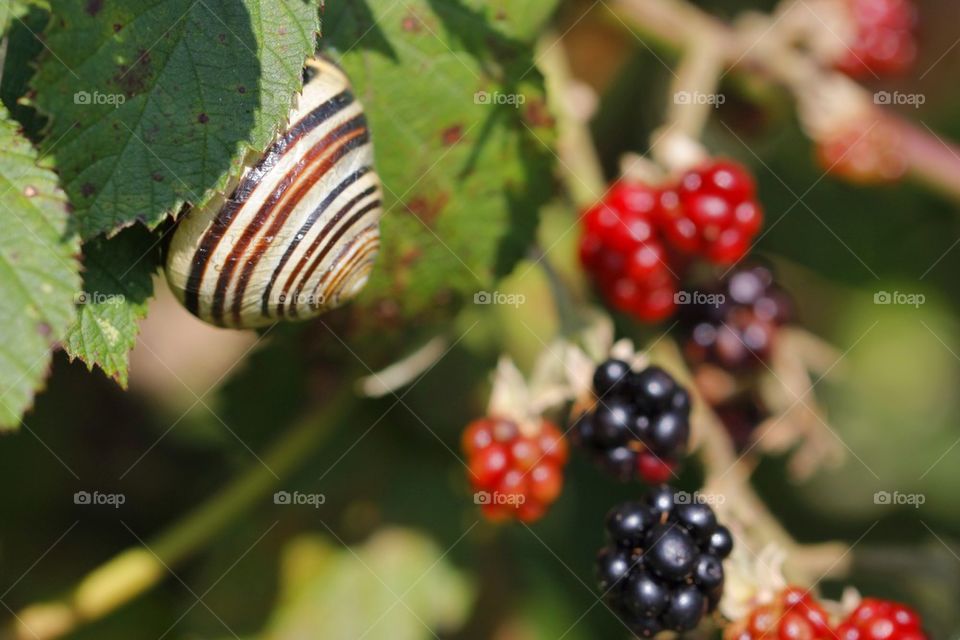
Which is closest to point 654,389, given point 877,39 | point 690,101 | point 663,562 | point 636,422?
point 636,422

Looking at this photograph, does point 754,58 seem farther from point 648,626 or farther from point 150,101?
point 150,101

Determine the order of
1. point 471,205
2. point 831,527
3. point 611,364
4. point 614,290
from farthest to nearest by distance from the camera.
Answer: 1. point 831,527
2. point 614,290
3. point 471,205
4. point 611,364

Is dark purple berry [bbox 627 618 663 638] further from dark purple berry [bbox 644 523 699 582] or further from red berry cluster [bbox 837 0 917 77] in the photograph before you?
red berry cluster [bbox 837 0 917 77]

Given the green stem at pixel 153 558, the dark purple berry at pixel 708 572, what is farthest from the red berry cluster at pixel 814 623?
the green stem at pixel 153 558

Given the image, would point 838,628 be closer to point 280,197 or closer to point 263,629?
point 280,197

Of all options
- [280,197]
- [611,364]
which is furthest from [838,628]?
[280,197]

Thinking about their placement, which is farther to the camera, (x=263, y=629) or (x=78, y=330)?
(x=263, y=629)

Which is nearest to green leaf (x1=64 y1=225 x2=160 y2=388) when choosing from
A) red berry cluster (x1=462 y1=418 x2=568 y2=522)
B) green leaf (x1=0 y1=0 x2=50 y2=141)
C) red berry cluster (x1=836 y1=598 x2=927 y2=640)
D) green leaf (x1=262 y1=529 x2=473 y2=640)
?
green leaf (x1=0 y1=0 x2=50 y2=141)
